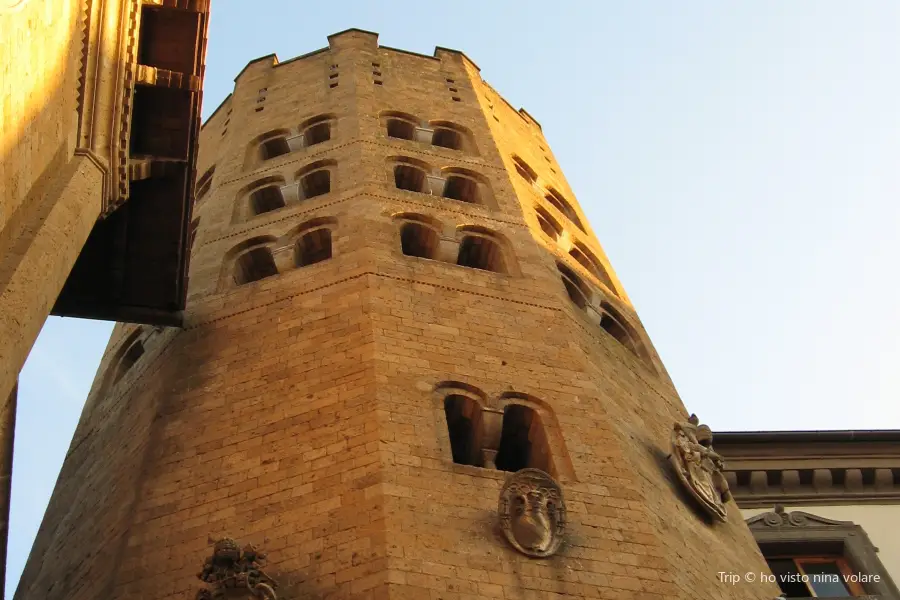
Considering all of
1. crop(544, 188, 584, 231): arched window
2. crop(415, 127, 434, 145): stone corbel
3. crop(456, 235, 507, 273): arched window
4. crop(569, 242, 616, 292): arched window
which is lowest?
crop(456, 235, 507, 273): arched window

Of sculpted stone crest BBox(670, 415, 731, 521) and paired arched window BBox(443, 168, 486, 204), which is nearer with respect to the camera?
sculpted stone crest BBox(670, 415, 731, 521)

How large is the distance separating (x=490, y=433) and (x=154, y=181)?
491 centimetres

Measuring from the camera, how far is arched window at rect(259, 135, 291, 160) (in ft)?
80.5

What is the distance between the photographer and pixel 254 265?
19328mm

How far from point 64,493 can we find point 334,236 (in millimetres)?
5072

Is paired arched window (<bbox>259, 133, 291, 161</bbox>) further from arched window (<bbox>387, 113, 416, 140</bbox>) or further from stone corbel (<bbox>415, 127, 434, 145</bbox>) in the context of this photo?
stone corbel (<bbox>415, 127, 434, 145</bbox>)

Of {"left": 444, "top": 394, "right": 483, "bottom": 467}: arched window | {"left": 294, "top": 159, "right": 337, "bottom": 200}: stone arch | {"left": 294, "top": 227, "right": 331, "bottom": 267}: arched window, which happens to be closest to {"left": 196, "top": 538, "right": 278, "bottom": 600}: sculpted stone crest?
{"left": 444, "top": 394, "right": 483, "bottom": 467}: arched window

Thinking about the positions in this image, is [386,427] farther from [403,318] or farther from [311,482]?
[403,318]

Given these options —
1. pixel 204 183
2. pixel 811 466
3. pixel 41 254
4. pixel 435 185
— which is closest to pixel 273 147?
pixel 204 183

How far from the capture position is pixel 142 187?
15266 mm

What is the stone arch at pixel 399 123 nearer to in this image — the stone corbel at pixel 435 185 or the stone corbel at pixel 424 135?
the stone corbel at pixel 424 135

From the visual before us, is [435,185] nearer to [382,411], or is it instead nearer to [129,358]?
[129,358]

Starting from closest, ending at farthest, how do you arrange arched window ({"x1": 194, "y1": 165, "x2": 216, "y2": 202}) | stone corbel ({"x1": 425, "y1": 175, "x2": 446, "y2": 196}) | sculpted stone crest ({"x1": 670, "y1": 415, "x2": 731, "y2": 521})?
sculpted stone crest ({"x1": 670, "y1": 415, "x2": 731, "y2": 521}), stone corbel ({"x1": 425, "y1": 175, "x2": 446, "y2": 196}), arched window ({"x1": 194, "y1": 165, "x2": 216, "y2": 202})

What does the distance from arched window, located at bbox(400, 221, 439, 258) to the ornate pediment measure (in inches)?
235
